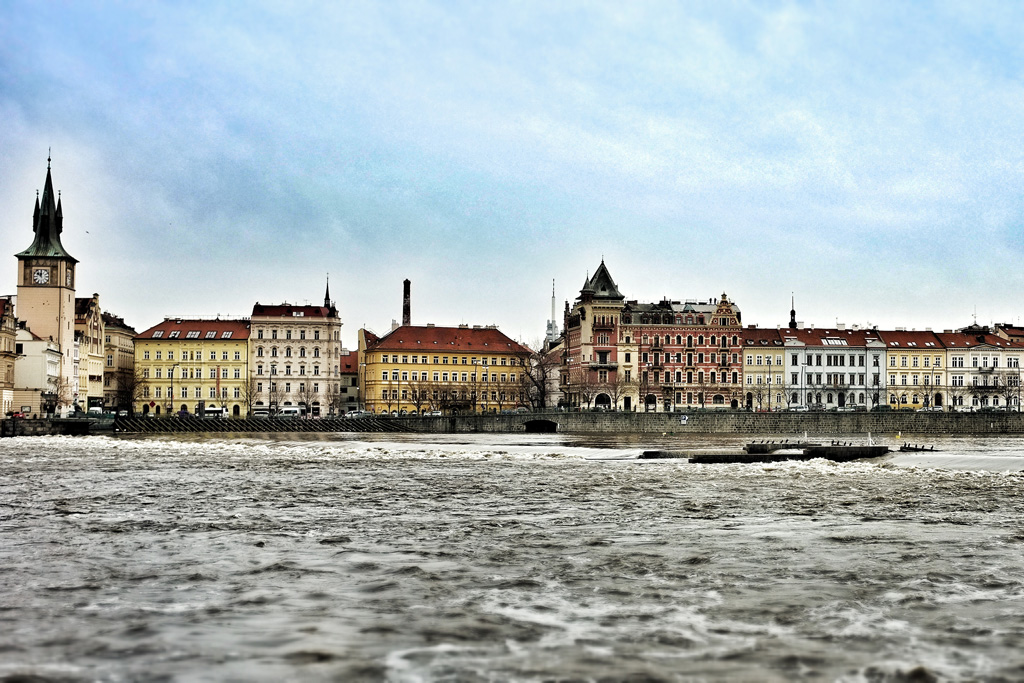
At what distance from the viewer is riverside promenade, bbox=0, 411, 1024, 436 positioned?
101312mm

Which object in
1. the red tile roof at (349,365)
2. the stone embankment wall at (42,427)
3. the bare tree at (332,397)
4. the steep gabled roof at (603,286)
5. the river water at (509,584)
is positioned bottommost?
the river water at (509,584)

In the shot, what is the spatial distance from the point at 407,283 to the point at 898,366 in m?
67.2

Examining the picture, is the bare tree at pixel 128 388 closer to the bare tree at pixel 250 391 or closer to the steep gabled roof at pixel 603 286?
the bare tree at pixel 250 391

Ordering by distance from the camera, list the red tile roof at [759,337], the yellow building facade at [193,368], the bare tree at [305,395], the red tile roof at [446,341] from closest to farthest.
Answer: the red tile roof at [759,337] → the bare tree at [305,395] → the yellow building facade at [193,368] → the red tile roof at [446,341]

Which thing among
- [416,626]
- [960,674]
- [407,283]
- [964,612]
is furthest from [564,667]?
[407,283]

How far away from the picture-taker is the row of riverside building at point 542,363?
137 m

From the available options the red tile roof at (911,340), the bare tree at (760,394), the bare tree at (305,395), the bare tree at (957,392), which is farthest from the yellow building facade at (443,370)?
the bare tree at (957,392)

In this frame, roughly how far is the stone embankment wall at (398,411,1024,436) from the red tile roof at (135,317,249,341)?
49.0 metres

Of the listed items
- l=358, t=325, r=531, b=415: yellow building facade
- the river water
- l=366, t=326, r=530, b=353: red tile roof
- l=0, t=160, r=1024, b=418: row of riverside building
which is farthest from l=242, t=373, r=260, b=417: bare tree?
the river water

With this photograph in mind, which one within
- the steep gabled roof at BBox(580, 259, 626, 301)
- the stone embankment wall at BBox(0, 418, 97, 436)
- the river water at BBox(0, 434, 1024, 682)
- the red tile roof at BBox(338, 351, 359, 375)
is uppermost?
the steep gabled roof at BBox(580, 259, 626, 301)

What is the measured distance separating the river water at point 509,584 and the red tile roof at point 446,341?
385ft

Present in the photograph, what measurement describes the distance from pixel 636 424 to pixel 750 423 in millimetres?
10087

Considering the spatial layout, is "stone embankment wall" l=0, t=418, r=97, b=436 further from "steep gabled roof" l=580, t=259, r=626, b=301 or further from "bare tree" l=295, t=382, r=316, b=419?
"steep gabled roof" l=580, t=259, r=626, b=301

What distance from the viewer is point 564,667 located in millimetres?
12562
